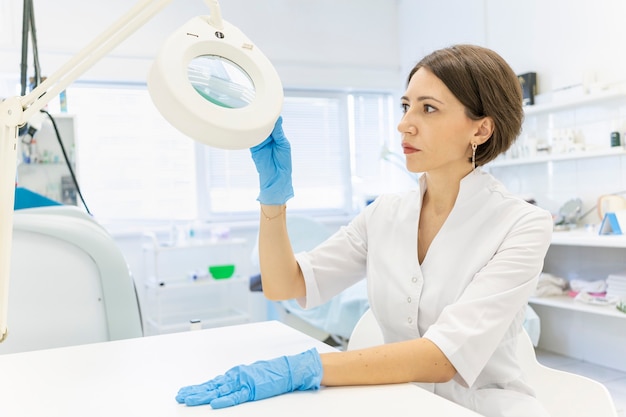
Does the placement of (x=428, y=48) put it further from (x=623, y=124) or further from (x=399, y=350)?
(x=399, y=350)

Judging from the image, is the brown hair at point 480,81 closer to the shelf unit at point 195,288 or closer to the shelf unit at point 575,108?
the shelf unit at point 575,108

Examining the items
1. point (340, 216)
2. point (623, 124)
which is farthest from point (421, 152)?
point (340, 216)

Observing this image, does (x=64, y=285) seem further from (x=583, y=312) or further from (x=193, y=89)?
(x=583, y=312)

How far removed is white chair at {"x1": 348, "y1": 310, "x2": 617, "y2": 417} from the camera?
1098mm

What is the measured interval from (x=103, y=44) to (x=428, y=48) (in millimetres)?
4175

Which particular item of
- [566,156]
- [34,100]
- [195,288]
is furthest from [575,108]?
[34,100]

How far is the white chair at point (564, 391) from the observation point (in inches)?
43.2

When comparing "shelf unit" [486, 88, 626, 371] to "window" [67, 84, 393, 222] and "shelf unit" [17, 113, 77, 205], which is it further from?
"shelf unit" [17, 113, 77, 205]

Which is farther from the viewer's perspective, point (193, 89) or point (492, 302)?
point (492, 302)

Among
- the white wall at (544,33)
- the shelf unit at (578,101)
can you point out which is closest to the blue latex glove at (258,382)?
the shelf unit at (578,101)

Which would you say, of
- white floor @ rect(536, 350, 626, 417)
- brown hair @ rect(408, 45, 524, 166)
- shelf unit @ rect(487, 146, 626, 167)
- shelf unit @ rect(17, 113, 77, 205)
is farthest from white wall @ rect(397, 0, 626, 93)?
shelf unit @ rect(17, 113, 77, 205)

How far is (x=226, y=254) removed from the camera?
170 inches

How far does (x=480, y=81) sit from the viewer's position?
1.26 meters

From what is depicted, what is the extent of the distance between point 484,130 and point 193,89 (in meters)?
0.80
